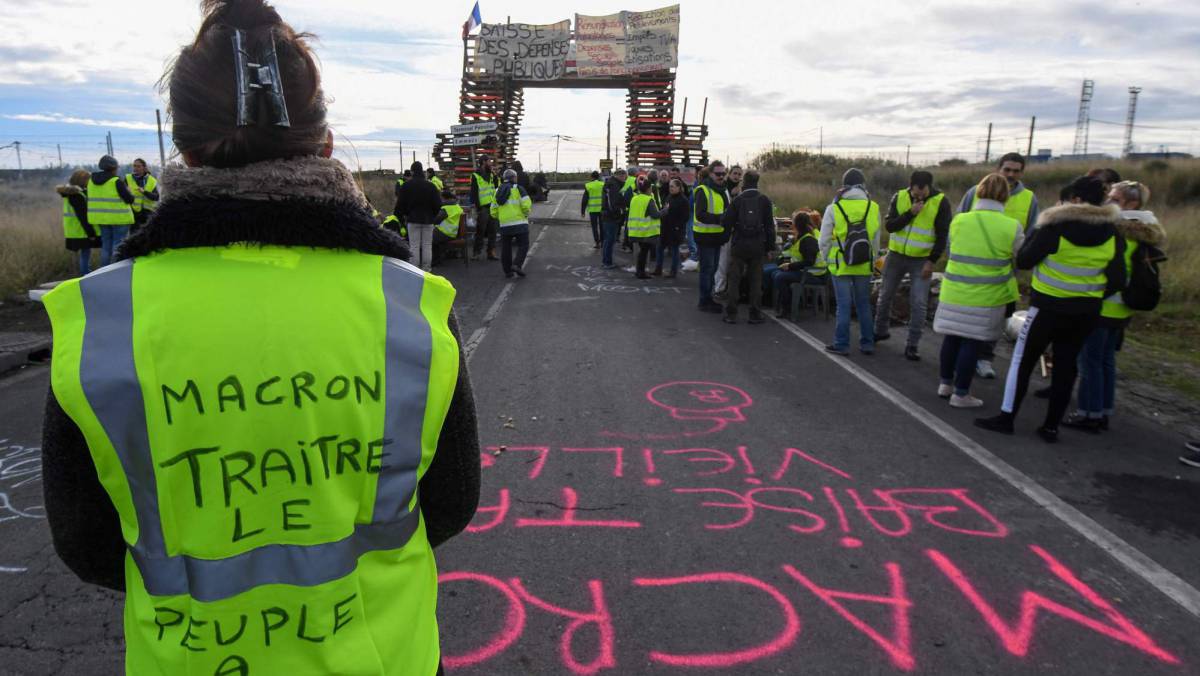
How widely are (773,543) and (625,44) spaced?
2166cm

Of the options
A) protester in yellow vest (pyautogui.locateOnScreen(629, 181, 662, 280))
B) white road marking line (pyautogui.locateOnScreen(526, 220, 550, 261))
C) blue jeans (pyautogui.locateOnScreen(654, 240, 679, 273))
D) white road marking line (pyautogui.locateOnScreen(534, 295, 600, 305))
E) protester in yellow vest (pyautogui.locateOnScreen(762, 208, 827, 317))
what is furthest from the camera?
white road marking line (pyautogui.locateOnScreen(526, 220, 550, 261))

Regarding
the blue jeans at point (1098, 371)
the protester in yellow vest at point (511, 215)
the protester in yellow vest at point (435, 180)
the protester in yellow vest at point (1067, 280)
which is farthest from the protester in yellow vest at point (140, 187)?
the blue jeans at point (1098, 371)

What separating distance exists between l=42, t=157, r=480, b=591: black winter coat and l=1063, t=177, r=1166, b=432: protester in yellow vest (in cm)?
584

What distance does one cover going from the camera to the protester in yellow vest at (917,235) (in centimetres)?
781

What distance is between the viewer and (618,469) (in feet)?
15.7

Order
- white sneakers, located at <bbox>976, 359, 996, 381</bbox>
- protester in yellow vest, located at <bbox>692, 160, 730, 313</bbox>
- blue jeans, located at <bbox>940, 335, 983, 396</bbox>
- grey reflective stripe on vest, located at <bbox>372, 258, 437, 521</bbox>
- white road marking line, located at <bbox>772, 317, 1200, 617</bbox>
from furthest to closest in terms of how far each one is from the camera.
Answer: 1. protester in yellow vest, located at <bbox>692, 160, 730, 313</bbox>
2. white sneakers, located at <bbox>976, 359, 996, 381</bbox>
3. blue jeans, located at <bbox>940, 335, 983, 396</bbox>
4. white road marking line, located at <bbox>772, 317, 1200, 617</bbox>
5. grey reflective stripe on vest, located at <bbox>372, 258, 437, 521</bbox>

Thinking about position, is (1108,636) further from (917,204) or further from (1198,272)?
(1198,272)

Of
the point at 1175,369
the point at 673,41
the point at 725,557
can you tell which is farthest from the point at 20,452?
the point at 673,41

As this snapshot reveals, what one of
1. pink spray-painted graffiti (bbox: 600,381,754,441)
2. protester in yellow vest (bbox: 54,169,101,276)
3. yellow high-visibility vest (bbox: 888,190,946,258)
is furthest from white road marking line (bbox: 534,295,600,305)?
→ protester in yellow vest (bbox: 54,169,101,276)

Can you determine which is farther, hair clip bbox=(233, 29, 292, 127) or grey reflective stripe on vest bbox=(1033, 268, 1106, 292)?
grey reflective stripe on vest bbox=(1033, 268, 1106, 292)

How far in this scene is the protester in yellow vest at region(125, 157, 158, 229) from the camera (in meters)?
11.4

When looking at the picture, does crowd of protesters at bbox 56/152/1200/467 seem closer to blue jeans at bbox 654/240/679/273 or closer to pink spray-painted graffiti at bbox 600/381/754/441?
blue jeans at bbox 654/240/679/273

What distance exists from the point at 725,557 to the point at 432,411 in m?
2.70

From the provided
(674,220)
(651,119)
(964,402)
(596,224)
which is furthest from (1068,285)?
(651,119)
